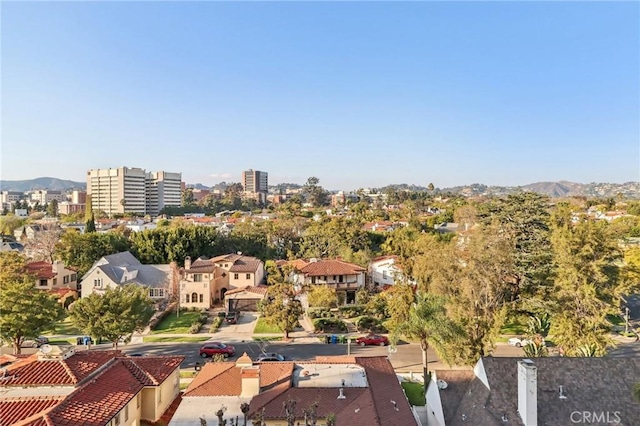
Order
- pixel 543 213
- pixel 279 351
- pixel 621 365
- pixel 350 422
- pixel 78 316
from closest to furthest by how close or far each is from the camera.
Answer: pixel 350 422 → pixel 621 365 → pixel 78 316 → pixel 279 351 → pixel 543 213

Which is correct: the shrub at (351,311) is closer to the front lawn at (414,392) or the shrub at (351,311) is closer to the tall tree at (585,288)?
the front lawn at (414,392)

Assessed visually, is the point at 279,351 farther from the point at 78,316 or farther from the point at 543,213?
the point at 543,213

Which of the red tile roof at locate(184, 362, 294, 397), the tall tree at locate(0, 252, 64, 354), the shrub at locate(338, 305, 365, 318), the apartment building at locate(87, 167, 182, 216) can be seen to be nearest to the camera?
the red tile roof at locate(184, 362, 294, 397)

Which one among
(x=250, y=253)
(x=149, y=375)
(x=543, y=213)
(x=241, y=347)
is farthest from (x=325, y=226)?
(x=149, y=375)

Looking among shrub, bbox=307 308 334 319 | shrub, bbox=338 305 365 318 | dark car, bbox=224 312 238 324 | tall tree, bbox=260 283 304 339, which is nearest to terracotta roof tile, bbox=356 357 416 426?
tall tree, bbox=260 283 304 339

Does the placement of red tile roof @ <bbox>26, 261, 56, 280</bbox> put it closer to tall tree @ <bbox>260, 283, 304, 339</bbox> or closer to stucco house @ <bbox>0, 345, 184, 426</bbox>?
tall tree @ <bbox>260, 283, 304, 339</bbox>

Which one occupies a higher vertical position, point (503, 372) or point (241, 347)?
point (503, 372)

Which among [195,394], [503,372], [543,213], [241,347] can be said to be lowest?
[241,347]
